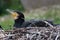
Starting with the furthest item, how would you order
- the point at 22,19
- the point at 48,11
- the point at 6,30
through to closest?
the point at 48,11 < the point at 22,19 < the point at 6,30

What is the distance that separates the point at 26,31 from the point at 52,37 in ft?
1.66

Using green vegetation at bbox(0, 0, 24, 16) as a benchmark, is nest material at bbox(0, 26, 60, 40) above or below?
below

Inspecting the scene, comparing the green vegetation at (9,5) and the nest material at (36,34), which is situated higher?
the green vegetation at (9,5)

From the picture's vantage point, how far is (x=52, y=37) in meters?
5.86

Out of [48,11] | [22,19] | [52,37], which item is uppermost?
[48,11]

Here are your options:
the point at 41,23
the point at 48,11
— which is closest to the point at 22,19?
the point at 41,23

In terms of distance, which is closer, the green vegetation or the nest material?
the nest material

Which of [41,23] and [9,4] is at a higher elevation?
[9,4]

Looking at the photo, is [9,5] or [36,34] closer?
[36,34]

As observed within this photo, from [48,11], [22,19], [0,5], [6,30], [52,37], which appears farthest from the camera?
[0,5]

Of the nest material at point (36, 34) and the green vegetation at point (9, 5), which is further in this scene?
the green vegetation at point (9, 5)

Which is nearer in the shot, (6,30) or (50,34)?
(50,34)

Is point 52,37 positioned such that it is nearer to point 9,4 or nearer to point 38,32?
point 38,32

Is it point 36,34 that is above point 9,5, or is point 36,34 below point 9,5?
below
